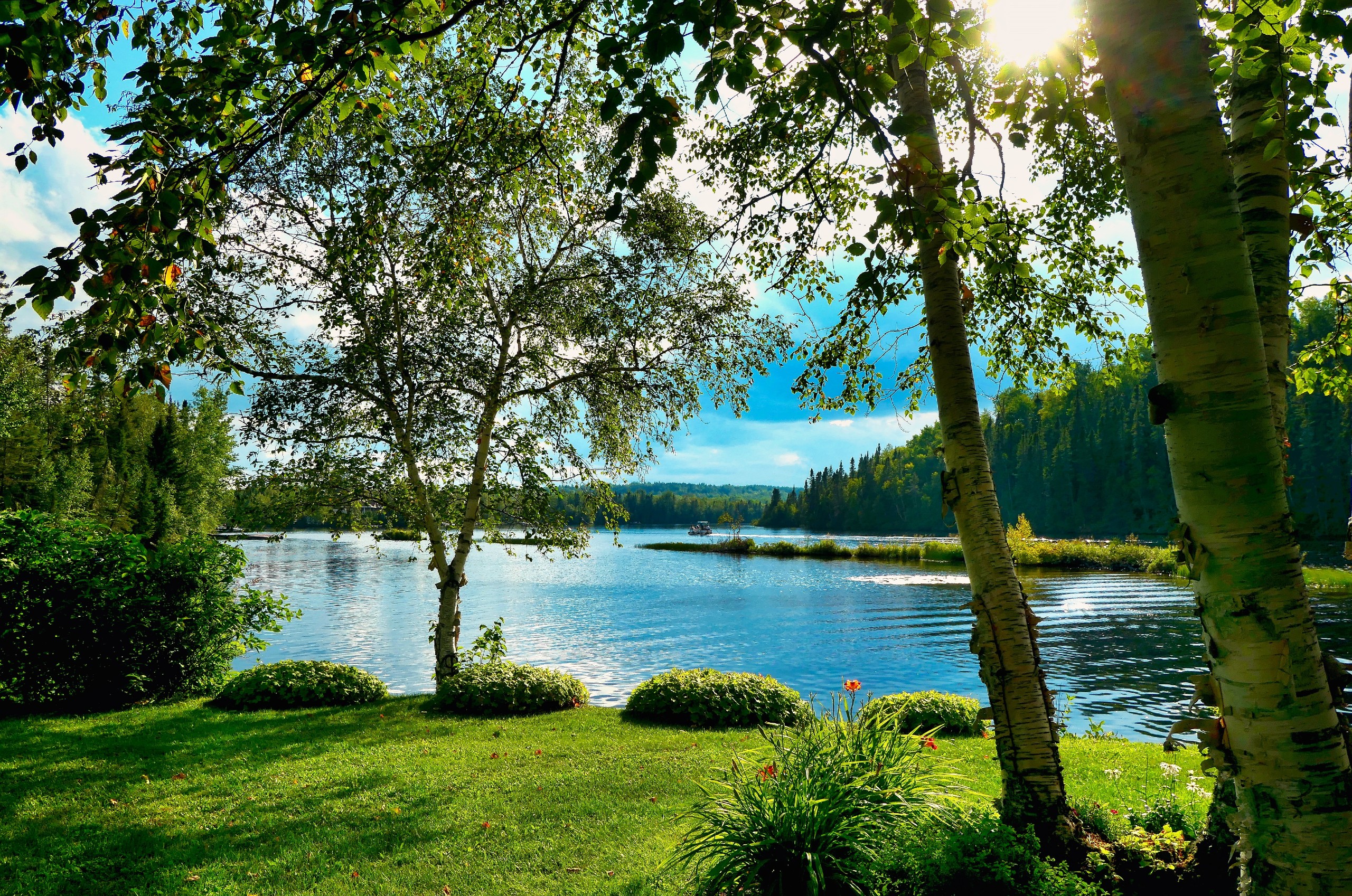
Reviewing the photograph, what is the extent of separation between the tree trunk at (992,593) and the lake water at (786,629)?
685 centimetres

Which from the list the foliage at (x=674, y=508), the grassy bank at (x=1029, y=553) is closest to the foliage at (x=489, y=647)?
the grassy bank at (x=1029, y=553)

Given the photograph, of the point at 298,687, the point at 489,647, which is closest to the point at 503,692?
the point at 489,647

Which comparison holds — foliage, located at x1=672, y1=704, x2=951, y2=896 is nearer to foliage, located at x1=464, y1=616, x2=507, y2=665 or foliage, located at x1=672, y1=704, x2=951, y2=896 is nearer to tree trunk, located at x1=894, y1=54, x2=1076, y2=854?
tree trunk, located at x1=894, y1=54, x2=1076, y2=854

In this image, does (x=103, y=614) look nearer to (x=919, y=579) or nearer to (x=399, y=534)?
(x=399, y=534)

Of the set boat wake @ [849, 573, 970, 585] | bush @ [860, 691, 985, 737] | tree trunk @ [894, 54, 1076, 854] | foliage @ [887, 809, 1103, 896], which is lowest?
boat wake @ [849, 573, 970, 585]

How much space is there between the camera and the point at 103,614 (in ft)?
30.8

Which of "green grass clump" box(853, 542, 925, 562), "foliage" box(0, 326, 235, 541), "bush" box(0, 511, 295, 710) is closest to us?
"bush" box(0, 511, 295, 710)

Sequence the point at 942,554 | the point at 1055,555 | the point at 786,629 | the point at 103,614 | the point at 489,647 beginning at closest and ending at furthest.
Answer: the point at 103,614
the point at 489,647
the point at 786,629
the point at 1055,555
the point at 942,554

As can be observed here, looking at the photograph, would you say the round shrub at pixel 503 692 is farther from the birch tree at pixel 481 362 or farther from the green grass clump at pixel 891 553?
the green grass clump at pixel 891 553

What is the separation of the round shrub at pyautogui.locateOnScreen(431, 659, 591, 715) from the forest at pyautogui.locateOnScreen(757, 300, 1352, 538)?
95.6ft

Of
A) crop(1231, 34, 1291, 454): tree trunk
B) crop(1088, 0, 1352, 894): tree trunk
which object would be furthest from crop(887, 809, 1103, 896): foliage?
crop(1231, 34, 1291, 454): tree trunk

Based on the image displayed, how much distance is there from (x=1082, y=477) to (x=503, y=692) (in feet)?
298

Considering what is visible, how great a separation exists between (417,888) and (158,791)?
347cm

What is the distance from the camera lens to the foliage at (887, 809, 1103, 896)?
319 cm
